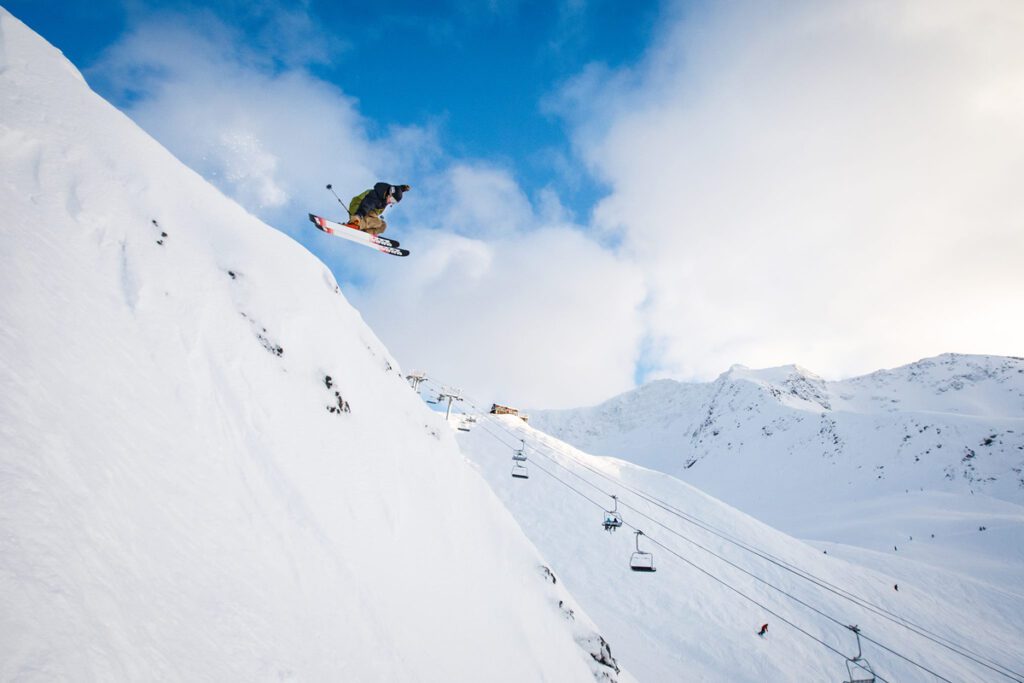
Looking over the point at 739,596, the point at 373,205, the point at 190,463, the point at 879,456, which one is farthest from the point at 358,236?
the point at 879,456

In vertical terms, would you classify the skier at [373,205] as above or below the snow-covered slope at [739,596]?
above

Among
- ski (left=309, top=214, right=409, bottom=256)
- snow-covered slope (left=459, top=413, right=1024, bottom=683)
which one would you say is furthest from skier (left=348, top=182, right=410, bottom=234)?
snow-covered slope (left=459, top=413, right=1024, bottom=683)

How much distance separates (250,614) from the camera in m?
4.62

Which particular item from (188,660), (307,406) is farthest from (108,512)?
(307,406)

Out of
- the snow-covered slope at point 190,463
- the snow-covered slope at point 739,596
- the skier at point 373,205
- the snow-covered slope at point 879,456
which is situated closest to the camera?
the snow-covered slope at point 190,463

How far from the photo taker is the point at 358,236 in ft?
51.7

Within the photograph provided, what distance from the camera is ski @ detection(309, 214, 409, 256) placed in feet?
49.1

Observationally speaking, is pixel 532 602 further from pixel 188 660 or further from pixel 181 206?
pixel 181 206

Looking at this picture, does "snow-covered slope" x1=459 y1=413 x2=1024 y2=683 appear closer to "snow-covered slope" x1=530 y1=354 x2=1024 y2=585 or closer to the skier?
"snow-covered slope" x1=530 y1=354 x2=1024 y2=585

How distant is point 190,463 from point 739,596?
26.8m

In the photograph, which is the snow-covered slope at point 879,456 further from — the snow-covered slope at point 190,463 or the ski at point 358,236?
the ski at point 358,236

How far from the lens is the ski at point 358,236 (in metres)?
15.0

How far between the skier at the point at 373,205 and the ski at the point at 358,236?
0.22 m

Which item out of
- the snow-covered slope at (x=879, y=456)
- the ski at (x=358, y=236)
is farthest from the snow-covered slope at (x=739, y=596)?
the ski at (x=358, y=236)
